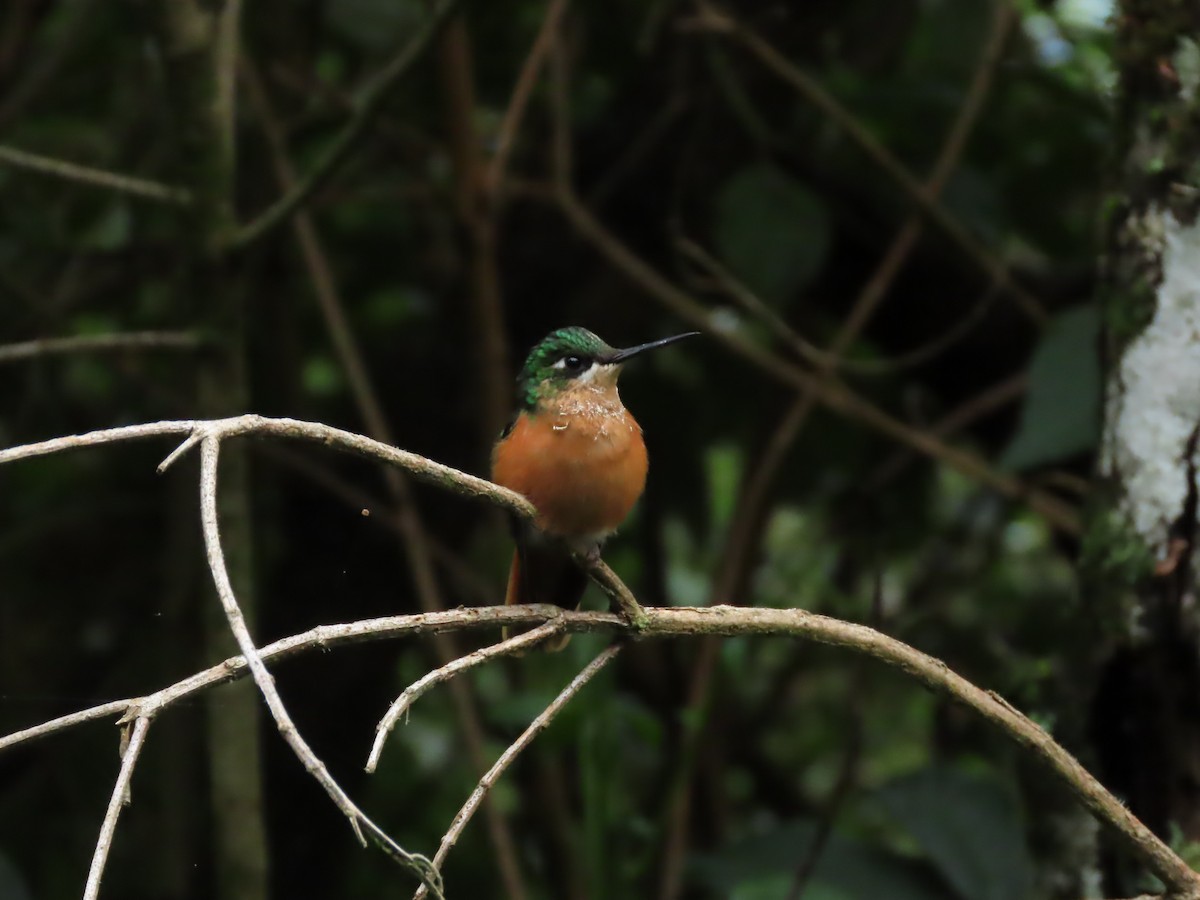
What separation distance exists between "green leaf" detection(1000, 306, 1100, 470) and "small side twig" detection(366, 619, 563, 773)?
5.41 feet

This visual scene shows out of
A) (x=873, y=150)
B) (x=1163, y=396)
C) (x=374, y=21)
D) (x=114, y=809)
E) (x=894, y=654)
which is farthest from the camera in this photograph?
(x=374, y=21)

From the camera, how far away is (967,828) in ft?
9.58

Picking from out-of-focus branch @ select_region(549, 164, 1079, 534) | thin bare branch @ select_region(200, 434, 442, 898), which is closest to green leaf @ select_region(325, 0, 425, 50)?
out-of-focus branch @ select_region(549, 164, 1079, 534)

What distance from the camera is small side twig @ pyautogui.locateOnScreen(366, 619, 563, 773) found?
3.86 feet

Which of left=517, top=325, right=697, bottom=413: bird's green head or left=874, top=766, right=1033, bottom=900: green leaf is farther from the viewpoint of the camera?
left=874, top=766, right=1033, bottom=900: green leaf

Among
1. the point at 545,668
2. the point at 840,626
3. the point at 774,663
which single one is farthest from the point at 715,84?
the point at 840,626

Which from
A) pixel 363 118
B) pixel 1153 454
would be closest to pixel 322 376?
pixel 363 118

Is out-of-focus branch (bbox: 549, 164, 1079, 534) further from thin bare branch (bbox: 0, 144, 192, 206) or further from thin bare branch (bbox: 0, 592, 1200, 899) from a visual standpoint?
thin bare branch (bbox: 0, 592, 1200, 899)

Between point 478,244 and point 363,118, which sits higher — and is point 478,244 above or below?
below

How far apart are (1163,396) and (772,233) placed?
1.58m

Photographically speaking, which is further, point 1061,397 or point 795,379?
Answer: point 795,379

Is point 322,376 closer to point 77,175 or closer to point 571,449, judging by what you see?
point 77,175

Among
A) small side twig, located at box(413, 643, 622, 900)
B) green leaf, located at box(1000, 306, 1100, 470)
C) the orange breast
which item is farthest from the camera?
green leaf, located at box(1000, 306, 1100, 470)

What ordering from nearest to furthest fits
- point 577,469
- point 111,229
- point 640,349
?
point 577,469
point 640,349
point 111,229
